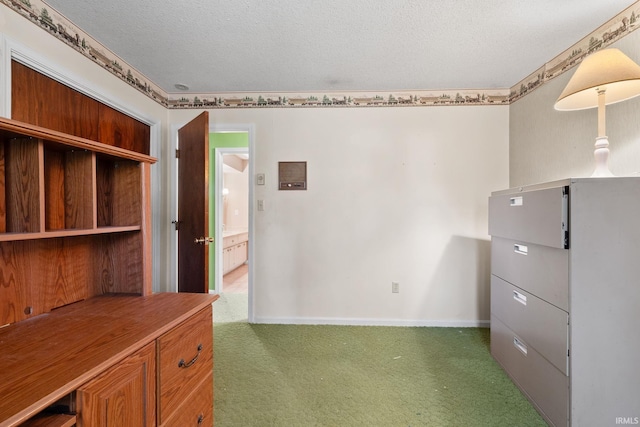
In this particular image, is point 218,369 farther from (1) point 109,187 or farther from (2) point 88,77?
(2) point 88,77

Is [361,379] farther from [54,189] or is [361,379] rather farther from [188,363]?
[54,189]

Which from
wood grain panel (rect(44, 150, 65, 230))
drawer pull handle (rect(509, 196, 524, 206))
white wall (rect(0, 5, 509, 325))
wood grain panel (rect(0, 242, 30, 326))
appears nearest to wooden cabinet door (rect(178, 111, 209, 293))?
white wall (rect(0, 5, 509, 325))

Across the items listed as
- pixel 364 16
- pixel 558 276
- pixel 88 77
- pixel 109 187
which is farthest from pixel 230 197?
pixel 558 276

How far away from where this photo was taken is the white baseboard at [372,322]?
101 inches

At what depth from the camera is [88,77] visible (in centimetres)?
177

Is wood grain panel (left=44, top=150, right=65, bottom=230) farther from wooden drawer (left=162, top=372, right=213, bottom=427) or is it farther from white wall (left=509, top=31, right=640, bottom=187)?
white wall (left=509, top=31, right=640, bottom=187)

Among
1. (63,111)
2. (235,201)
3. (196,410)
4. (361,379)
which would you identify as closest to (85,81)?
(63,111)

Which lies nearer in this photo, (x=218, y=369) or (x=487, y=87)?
(x=218, y=369)

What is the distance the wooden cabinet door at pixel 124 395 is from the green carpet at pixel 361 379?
787 mm

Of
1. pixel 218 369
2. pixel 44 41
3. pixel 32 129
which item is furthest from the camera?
pixel 218 369

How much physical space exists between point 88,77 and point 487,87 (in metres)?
3.25

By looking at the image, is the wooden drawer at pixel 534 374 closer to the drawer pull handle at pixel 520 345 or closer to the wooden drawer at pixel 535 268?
the drawer pull handle at pixel 520 345

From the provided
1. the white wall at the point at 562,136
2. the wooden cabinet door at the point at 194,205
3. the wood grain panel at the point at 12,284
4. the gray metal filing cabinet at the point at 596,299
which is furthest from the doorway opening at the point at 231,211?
the white wall at the point at 562,136

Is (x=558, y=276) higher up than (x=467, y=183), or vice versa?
(x=467, y=183)
